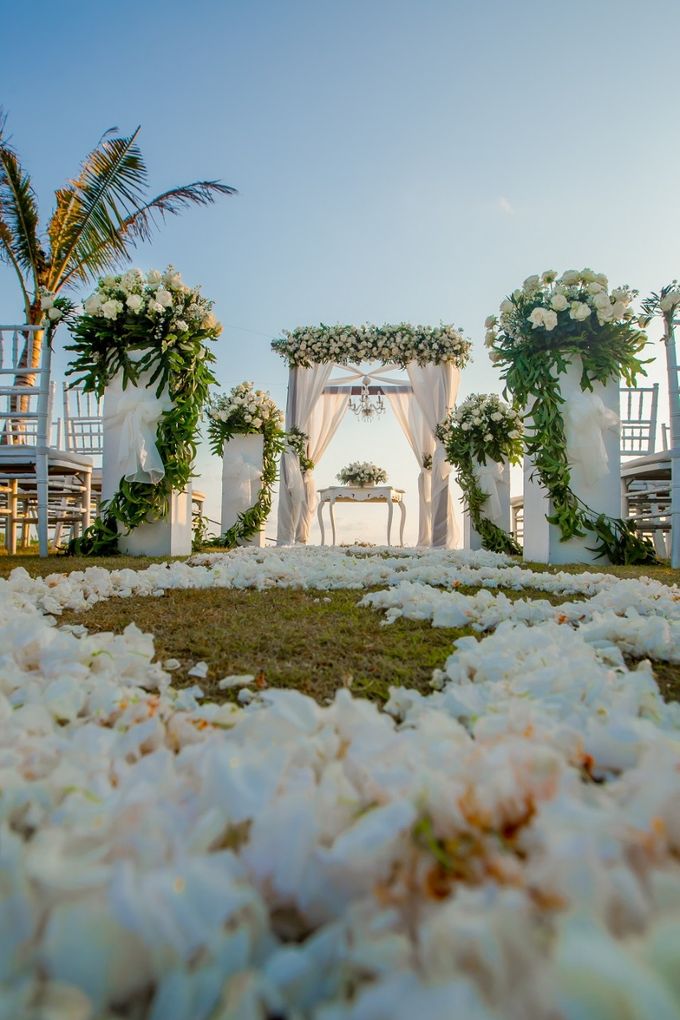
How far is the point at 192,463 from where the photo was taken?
4.32 metres

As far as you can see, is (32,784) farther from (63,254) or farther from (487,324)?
(63,254)

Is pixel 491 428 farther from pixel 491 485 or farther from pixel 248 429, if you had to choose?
pixel 248 429

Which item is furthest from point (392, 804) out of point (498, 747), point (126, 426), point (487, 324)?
point (487, 324)

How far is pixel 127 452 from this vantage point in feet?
13.5

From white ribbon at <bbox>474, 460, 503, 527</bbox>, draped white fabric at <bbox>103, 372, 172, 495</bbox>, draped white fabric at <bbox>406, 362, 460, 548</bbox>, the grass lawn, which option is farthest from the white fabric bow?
the grass lawn

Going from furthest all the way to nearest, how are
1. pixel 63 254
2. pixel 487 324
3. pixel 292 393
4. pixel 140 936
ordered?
pixel 292 393 → pixel 63 254 → pixel 487 324 → pixel 140 936

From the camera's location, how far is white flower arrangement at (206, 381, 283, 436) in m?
7.12

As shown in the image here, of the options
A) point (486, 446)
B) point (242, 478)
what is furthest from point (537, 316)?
point (242, 478)

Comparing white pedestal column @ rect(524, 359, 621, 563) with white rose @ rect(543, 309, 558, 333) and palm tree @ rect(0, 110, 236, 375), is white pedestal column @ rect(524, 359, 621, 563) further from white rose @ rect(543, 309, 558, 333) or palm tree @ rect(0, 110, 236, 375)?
palm tree @ rect(0, 110, 236, 375)

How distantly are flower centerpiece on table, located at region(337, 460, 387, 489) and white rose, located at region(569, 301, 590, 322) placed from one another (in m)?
5.28

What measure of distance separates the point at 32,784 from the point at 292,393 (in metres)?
9.96

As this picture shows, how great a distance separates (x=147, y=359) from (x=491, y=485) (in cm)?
374

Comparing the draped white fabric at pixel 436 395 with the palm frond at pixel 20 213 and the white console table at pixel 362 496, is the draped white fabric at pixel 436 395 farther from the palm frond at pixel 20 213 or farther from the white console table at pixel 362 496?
the palm frond at pixel 20 213

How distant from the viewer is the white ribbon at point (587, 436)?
13.5 ft
